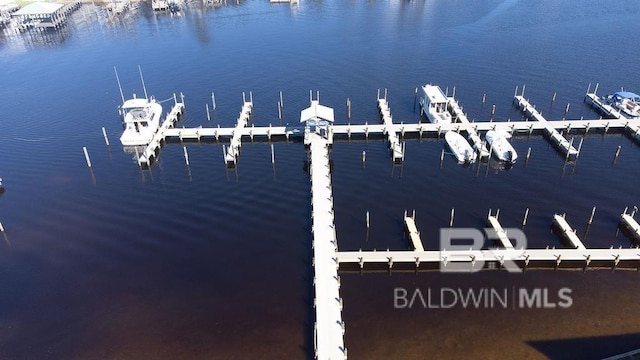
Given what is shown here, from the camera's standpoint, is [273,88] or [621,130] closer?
[621,130]

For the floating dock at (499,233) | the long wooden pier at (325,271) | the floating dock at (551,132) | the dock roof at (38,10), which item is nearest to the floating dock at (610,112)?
the floating dock at (551,132)

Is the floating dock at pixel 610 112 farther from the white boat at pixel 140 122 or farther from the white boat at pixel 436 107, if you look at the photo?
the white boat at pixel 140 122

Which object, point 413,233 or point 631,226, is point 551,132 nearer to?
point 631,226

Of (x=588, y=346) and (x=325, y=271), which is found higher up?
(x=325, y=271)

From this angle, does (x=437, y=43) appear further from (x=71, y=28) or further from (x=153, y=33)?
(x=71, y=28)

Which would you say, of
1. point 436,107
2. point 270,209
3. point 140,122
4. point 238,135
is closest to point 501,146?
point 436,107

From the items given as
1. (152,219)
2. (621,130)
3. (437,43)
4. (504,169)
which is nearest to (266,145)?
(152,219)
